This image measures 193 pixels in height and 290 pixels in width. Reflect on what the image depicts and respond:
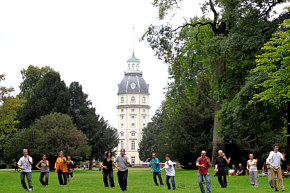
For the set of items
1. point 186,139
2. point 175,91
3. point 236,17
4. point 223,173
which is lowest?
point 223,173

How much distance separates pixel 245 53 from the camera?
28328mm

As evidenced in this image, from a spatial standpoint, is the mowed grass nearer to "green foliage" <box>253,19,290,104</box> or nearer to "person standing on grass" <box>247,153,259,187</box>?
"person standing on grass" <box>247,153,259,187</box>

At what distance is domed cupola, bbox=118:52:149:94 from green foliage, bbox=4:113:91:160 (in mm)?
85549

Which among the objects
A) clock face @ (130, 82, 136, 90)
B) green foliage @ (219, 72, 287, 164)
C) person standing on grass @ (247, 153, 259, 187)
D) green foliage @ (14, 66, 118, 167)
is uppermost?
clock face @ (130, 82, 136, 90)

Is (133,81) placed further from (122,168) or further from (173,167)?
(122,168)

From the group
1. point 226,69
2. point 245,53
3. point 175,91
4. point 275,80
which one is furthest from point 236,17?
point 175,91

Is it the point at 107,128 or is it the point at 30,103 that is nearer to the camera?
the point at 30,103

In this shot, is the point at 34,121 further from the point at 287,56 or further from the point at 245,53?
the point at 287,56

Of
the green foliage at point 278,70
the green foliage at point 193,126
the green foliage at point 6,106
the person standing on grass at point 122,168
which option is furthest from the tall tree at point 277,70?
the green foliage at point 6,106

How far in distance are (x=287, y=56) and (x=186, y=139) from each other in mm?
26264

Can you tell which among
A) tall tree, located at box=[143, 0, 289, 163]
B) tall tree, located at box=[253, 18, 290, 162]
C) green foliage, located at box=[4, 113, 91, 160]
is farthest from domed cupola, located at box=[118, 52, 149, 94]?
tall tree, located at box=[253, 18, 290, 162]

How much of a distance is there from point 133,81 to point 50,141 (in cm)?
8928

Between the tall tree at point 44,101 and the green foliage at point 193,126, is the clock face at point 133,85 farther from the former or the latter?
the green foliage at point 193,126

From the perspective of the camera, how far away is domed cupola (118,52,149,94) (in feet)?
472
